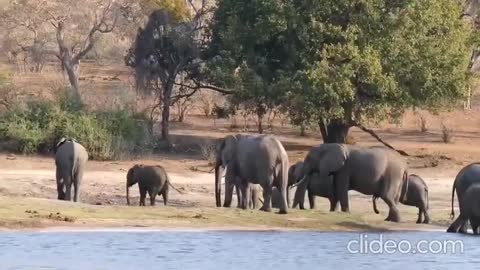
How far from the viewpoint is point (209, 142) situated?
3469cm

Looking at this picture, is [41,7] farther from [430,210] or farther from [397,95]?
[430,210]

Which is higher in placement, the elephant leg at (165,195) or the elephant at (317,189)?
the elephant at (317,189)

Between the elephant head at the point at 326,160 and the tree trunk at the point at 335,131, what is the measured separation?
924cm

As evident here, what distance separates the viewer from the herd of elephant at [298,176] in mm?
23531

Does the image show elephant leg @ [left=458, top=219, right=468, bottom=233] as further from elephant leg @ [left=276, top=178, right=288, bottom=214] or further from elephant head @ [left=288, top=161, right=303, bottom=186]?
elephant head @ [left=288, top=161, right=303, bottom=186]

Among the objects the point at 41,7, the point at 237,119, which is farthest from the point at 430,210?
the point at 41,7

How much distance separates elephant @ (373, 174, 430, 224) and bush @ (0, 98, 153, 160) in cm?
813

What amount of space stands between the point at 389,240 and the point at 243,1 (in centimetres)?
1365

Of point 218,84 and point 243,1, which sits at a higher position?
point 243,1

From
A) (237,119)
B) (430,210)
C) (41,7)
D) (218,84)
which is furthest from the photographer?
(41,7)

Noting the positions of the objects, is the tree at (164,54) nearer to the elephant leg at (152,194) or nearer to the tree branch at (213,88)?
the tree branch at (213,88)

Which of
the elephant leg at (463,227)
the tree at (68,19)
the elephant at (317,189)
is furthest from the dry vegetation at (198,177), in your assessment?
the tree at (68,19)

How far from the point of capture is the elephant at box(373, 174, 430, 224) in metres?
24.6

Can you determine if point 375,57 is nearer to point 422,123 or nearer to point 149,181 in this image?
point 422,123
